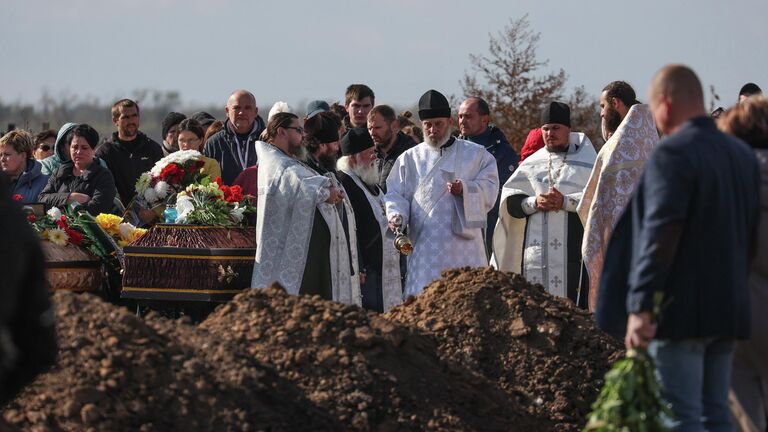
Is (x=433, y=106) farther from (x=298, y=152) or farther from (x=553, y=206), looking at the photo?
(x=298, y=152)

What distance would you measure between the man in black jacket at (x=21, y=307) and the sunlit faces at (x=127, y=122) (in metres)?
9.13

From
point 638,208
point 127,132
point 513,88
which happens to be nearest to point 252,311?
point 638,208

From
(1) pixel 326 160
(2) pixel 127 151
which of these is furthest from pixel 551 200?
(2) pixel 127 151

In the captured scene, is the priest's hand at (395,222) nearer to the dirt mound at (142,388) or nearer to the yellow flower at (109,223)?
the yellow flower at (109,223)

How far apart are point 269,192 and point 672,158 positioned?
5.85m

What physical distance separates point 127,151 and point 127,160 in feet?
0.39

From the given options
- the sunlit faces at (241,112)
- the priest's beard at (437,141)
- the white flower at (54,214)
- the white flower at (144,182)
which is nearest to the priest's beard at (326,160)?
the priest's beard at (437,141)

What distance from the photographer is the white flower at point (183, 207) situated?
37.6ft

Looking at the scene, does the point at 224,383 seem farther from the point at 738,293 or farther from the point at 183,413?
the point at 738,293

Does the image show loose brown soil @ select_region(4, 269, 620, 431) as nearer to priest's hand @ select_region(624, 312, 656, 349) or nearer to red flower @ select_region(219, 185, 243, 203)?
priest's hand @ select_region(624, 312, 656, 349)

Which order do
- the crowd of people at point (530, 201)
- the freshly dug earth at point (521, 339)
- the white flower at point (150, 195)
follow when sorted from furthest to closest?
the white flower at point (150, 195) → the freshly dug earth at point (521, 339) → the crowd of people at point (530, 201)

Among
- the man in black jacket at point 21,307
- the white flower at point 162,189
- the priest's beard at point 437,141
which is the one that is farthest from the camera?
the priest's beard at point 437,141

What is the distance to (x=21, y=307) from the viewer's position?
476 cm

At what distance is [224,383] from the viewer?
23.4 feet
